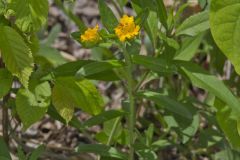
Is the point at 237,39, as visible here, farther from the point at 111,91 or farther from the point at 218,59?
the point at 111,91

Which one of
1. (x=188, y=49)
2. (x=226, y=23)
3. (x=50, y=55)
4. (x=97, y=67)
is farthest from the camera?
(x=50, y=55)

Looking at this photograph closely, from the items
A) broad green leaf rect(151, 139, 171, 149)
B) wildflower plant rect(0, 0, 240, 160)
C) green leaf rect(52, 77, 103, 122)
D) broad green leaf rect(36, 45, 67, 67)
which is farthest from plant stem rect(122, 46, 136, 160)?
broad green leaf rect(36, 45, 67, 67)

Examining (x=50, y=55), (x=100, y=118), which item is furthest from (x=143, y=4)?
(x=50, y=55)

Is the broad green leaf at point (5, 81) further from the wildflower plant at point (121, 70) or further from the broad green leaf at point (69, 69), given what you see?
the broad green leaf at point (69, 69)

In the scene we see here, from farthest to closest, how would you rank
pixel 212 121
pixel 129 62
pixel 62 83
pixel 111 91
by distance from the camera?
pixel 111 91, pixel 212 121, pixel 62 83, pixel 129 62

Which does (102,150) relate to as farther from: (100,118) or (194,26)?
(194,26)

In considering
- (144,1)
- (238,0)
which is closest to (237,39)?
(238,0)

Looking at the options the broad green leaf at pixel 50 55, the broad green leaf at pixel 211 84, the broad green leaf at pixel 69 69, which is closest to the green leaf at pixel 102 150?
the broad green leaf at pixel 69 69

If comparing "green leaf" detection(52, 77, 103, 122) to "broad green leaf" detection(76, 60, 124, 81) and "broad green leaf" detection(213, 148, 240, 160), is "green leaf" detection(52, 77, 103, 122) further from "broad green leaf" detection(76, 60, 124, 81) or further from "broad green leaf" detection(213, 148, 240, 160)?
"broad green leaf" detection(213, 148, 240, 160)
